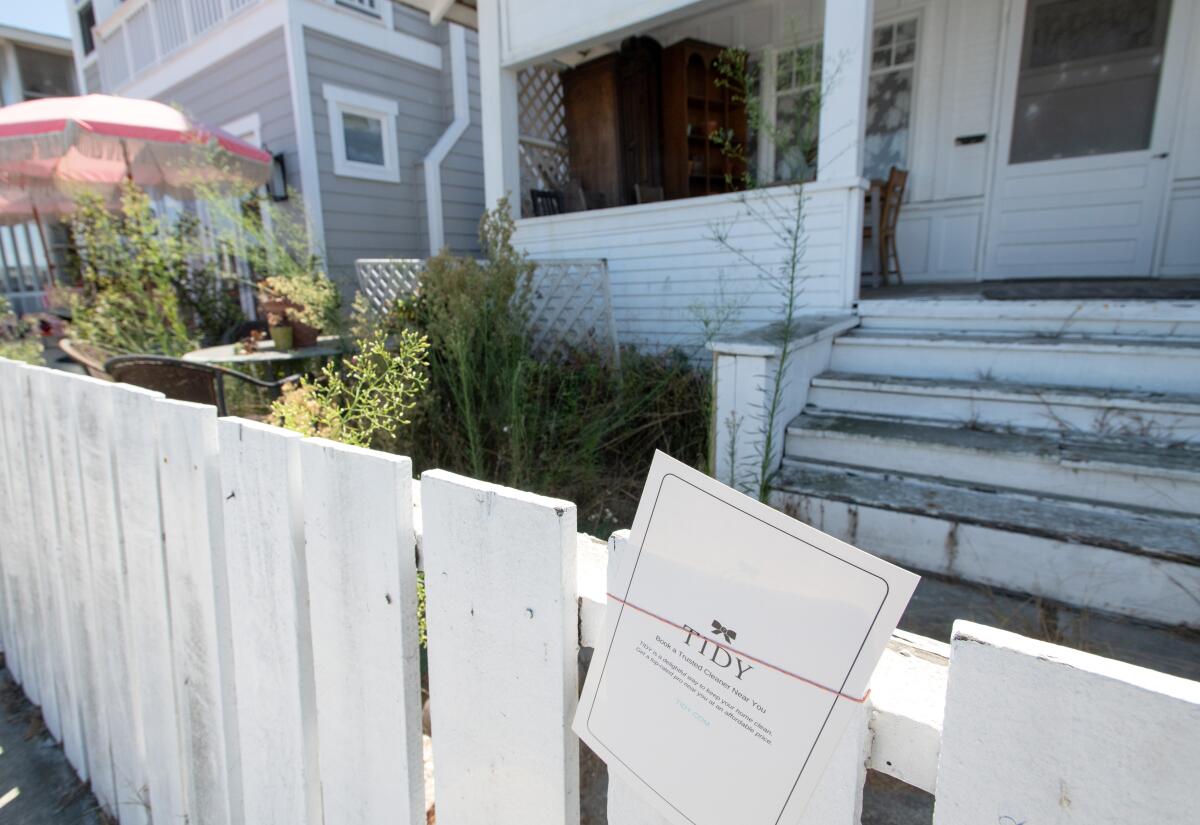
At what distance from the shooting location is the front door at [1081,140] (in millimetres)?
4277

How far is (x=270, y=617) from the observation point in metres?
1.03

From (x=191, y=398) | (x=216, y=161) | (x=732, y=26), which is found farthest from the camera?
(x=732, y=26)

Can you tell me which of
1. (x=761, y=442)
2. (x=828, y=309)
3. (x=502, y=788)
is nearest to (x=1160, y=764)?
(x=502, y=788)

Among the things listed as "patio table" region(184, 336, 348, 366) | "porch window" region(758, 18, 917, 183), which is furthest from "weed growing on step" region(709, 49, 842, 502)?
"patio table" region(184, 336, 348, 366)

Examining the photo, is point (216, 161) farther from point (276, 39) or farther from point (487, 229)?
point (487, 229)

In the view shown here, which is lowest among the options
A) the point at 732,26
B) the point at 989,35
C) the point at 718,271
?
the point at 718,271

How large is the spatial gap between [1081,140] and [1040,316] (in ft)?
8.42

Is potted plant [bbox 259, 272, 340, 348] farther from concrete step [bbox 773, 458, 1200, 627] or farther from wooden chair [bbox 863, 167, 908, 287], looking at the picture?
wooden chair [bbox 863, 167, 908, 287]

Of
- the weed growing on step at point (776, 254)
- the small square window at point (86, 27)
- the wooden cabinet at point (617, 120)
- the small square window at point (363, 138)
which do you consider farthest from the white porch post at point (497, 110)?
the small square window at point (86, 27)

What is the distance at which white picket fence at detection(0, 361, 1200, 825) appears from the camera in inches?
18.5

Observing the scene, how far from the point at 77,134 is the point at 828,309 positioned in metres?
5.73

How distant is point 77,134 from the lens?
479cm

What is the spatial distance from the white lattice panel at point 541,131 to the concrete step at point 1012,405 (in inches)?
150

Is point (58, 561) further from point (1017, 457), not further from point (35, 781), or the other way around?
point (1017, 457)
